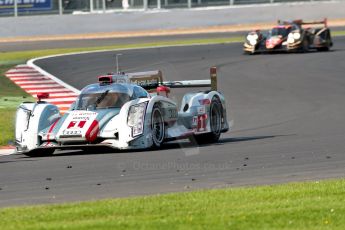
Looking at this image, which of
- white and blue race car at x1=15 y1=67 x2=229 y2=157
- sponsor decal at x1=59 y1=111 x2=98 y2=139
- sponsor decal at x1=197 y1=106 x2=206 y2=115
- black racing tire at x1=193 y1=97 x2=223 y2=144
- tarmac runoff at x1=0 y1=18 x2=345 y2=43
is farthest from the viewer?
tarmac runoff at x1=0 y1=18 x2=345 y2=43

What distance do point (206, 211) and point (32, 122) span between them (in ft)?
21.9

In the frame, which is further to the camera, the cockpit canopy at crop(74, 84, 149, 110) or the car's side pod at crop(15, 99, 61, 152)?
the cockpit canopy at crop(74, 84, 149, 110)

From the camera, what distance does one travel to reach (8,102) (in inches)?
838

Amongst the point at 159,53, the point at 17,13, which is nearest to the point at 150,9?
the point at 17,13

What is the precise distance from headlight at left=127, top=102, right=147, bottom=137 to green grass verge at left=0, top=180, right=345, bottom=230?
179 inches

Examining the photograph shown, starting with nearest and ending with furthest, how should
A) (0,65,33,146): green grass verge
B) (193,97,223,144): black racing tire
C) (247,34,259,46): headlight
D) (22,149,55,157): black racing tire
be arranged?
Result: (22,149,55,157): black racing tire, (193,97,223,144): black racing tire, (0,65,33,146): green grass verge, (247,34,259,46): headlight

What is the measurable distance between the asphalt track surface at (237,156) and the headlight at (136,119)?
0.38 meters

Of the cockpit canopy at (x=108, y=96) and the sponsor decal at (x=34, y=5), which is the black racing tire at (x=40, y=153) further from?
the sponsor decal at (x=34, y=5)

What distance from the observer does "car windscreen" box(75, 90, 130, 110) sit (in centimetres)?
1456

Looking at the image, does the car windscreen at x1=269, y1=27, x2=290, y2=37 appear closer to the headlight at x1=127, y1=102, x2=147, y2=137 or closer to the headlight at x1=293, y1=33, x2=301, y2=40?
the headlight at x1=293, y1=33, x2=301, y2=40

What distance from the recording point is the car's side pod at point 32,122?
1423 cm

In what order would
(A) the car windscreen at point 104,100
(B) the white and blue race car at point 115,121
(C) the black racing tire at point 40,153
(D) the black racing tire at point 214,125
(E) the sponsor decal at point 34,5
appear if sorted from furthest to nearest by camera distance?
(E) the sponsor decal at point 34,5, (D) the black racing tire at point 214,125, (A) the car windscreen at point 104,100, (C) the black racing tire at point 40,153, (B) the white and blue race car at point 115,121

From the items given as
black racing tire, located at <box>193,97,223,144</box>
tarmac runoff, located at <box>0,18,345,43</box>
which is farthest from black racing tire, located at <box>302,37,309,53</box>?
black racing tire, located at <box>193,97,223,144</box>

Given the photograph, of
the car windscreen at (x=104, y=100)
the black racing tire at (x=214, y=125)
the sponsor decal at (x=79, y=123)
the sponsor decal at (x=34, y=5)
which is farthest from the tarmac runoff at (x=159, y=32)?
the sponsor decal at (x=79, y=123)
